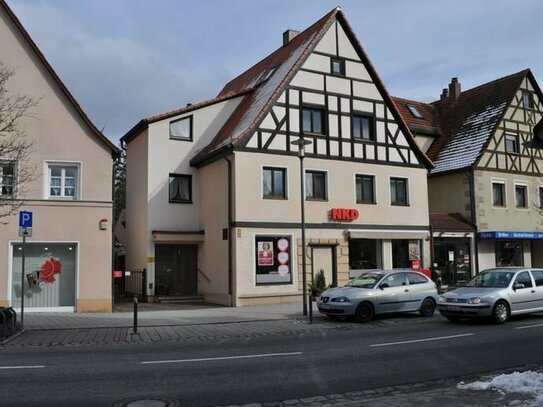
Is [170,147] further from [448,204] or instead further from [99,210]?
[448,204]

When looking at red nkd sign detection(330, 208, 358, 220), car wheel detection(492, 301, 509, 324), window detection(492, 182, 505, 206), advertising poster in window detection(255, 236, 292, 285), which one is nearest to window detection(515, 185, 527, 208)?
window detection(492, 182, 505, 206)

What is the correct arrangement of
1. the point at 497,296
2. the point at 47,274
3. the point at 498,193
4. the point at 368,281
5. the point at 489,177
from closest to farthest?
1. the point at 497,296
2. the point at 368,281
3. the point at 47,274
4. the point at 489,177
5. the point at 498,193

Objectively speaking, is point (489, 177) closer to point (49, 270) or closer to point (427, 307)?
point (427, 307)

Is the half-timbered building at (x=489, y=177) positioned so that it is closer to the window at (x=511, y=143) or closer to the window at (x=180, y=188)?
the window at (x=511, y=143)

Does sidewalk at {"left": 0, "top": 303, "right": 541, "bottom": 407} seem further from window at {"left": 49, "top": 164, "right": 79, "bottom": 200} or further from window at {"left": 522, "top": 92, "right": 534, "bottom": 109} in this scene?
Result: window at {"left": 522, "top": 92, "right": 534, "bottom": 109}

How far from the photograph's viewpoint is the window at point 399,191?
2762 cm

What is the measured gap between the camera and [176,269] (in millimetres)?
25969

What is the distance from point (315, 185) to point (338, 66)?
18.7ft

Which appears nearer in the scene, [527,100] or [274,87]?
[274,87]

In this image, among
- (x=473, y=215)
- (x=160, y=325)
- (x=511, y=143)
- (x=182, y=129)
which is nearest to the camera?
(x=160, y=325)

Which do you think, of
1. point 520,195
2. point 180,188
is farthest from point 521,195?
point 180,188

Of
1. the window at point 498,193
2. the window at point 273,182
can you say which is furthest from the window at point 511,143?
the window at point 273,182

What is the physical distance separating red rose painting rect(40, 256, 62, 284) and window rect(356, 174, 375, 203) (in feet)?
42.4

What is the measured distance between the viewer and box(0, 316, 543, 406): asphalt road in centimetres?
801
